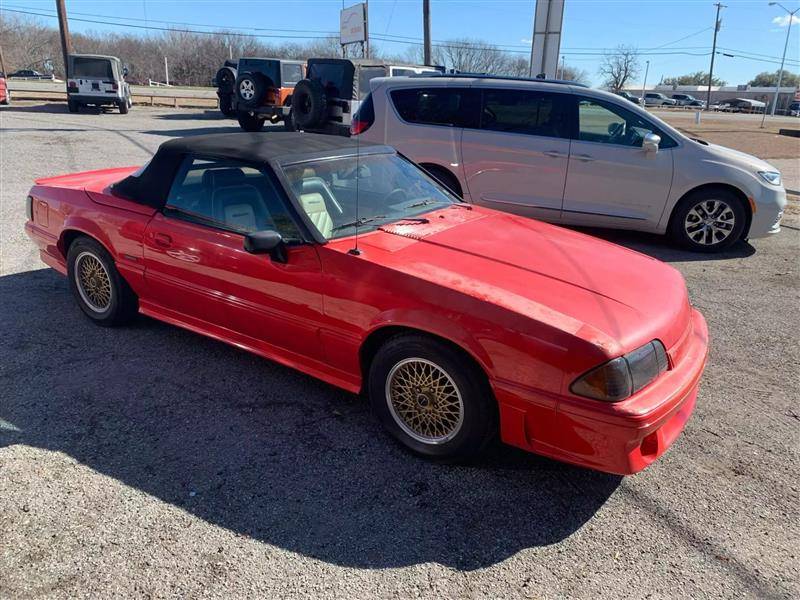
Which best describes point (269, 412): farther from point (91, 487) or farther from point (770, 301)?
point (770, 301)

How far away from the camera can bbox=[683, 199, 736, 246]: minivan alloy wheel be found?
678 centimetres

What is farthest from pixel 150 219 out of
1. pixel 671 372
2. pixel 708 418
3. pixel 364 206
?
pixel 708 418

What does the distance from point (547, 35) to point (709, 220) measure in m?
6.70

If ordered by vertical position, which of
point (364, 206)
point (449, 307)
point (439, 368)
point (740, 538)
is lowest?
point (740, 538)

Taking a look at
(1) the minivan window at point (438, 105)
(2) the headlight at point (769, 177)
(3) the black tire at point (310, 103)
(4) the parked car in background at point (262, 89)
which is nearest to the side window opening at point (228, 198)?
(1) the minivan window at point (438, 105)

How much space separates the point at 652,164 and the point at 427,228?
14.1ft

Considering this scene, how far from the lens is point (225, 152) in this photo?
12.4 ft

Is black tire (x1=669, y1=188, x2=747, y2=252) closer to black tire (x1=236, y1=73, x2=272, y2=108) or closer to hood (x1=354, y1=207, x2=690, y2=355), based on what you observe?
hood (x1=354, y1=207, x2=690, y2=355)

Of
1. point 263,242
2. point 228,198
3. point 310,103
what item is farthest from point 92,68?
point 263,242

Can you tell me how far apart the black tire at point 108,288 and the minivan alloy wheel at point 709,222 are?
5821 millimetres

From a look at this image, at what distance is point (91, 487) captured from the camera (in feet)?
9.07

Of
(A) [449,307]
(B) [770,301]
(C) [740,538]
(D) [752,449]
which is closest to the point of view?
(C) [740,538]

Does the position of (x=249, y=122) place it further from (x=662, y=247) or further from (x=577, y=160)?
(x=662, y=247)

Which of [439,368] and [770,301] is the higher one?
[439,368]
